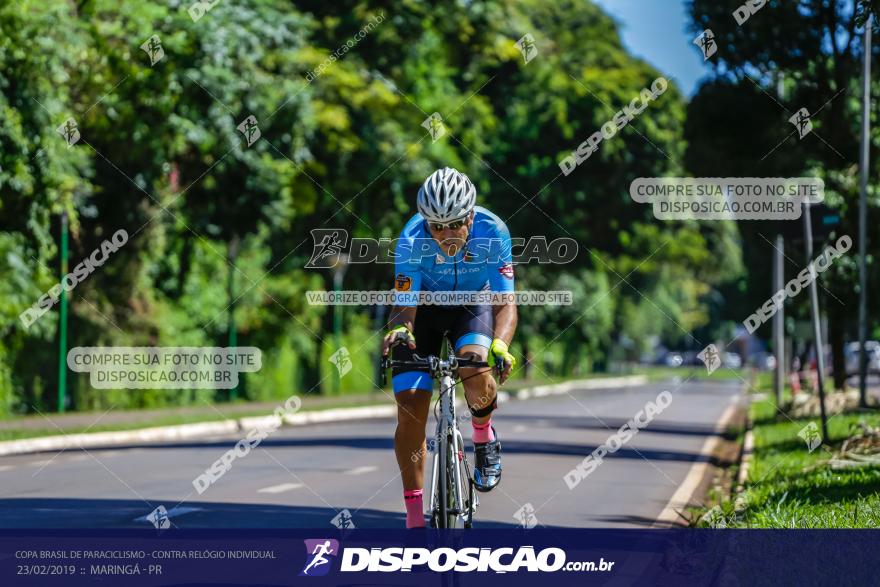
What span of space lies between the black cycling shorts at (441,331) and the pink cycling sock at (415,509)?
540 mm

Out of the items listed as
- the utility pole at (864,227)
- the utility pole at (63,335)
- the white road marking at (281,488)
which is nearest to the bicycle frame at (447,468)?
the white road marking at (281,488)

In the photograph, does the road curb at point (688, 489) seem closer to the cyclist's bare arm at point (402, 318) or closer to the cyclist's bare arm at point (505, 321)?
the cyclist's bare arm at point (505, 321)

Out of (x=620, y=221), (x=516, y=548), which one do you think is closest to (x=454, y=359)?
(x=516, y=548)

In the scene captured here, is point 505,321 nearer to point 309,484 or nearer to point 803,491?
point 803,491

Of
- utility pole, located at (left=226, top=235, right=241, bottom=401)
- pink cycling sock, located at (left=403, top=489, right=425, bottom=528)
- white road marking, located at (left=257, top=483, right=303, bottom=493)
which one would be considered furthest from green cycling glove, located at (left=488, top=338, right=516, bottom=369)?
utility pole, located at (left=226, top=235, right=241, bottom=401)

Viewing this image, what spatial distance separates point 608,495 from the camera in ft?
42.7

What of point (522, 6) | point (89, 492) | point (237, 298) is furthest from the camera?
point (522, 6)

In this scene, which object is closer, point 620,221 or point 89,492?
point 89,492

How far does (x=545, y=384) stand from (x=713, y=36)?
3318 cm

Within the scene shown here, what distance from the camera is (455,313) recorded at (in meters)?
7.65

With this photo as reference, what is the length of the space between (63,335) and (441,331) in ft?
62.7

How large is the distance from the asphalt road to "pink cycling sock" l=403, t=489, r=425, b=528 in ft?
8.76

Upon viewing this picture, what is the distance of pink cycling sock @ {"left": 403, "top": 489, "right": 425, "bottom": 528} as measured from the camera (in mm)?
7211

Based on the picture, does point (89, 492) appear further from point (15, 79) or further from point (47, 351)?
point (47, 351)
